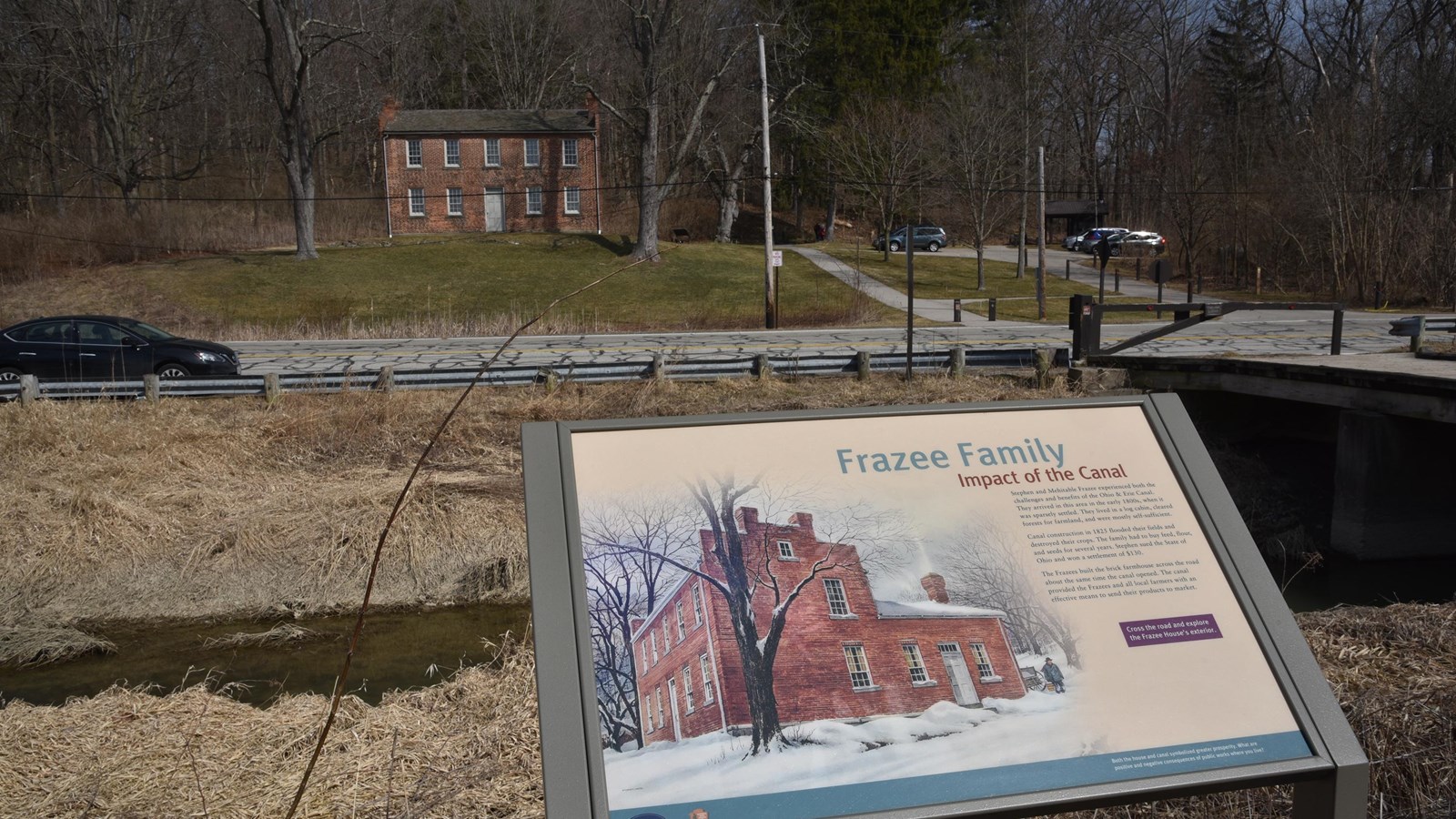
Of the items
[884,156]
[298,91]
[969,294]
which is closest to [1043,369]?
[969,294]

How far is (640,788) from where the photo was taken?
2979 mm

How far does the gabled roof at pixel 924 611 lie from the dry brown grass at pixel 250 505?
10019 millimetres

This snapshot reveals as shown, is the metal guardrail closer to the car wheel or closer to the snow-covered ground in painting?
the car wheel

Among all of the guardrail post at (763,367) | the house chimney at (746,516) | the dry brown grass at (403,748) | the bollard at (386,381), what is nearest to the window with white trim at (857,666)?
the house chimney at (746,516)

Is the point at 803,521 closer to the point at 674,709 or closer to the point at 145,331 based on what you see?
the point at 674,709

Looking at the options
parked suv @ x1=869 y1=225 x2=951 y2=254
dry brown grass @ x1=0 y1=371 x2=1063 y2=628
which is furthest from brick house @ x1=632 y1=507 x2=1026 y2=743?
parked suv @ x1=869 y1=225 x2=951 y2=254

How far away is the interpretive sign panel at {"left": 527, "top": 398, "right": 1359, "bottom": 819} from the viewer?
10.1 ft

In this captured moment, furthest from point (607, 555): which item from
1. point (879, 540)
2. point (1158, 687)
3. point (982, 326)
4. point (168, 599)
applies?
point (982, 326)

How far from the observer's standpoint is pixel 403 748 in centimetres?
592

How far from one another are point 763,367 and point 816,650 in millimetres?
15735

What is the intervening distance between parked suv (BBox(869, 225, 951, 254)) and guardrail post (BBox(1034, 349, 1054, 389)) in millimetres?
35315

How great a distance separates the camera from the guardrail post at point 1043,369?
752 inches

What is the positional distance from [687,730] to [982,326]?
2918 centimetres

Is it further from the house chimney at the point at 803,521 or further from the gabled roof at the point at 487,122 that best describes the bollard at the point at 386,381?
the gabled roof at the point at 487,122
